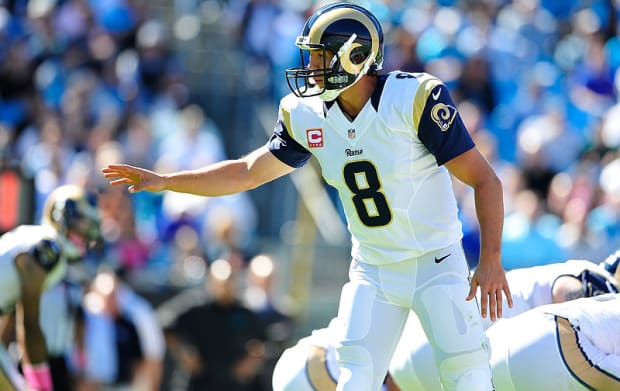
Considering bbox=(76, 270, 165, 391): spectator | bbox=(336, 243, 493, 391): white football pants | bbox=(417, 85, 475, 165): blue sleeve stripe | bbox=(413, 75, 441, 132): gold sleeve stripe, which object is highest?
bbox=(413, 75, 441, 132): gold sleeve stripe

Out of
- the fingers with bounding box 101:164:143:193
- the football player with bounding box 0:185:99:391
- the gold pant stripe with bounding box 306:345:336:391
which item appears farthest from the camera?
the football player with bounding box 0:185:99:391

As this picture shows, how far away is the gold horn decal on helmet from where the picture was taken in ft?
16.4

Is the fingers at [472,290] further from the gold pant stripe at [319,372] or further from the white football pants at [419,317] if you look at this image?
the gold pant stripe at [319,372]

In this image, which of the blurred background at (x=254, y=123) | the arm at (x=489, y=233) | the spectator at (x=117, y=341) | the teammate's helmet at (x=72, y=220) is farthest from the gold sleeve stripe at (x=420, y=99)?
the spectator at (x=117, y=341)

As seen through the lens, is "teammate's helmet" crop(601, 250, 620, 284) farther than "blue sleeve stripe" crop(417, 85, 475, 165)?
Yes

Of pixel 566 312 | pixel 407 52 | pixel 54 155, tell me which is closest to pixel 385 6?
pixel 407 52

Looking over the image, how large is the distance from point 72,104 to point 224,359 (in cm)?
389

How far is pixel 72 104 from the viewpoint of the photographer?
41.5 ft

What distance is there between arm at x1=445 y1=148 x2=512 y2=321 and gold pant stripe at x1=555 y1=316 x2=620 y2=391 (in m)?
0.60

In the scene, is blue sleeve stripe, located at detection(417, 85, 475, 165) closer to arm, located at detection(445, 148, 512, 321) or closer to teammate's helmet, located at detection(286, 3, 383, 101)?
arm, located at detection(445, 148, 512, 321)

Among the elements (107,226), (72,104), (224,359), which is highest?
(72,104)

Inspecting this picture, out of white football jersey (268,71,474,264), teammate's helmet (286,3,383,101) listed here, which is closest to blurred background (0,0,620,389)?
white football jersey (268,71,474,264)

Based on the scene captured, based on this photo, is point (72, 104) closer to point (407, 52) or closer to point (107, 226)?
point (107, 226)

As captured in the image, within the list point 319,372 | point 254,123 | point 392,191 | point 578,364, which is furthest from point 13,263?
point 254,123
